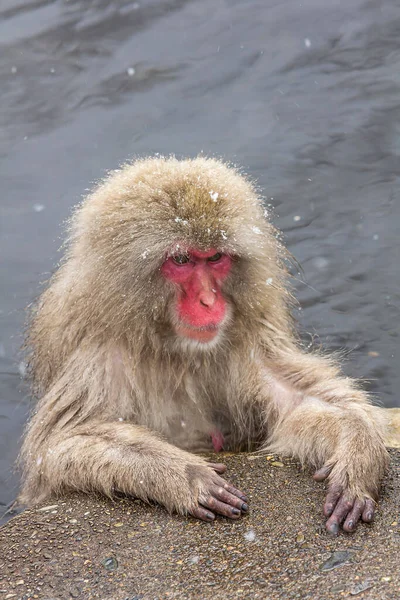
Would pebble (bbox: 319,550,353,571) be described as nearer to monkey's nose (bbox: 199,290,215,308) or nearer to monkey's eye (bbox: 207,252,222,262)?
monkey's nose (bbox: 199,290,215,308)

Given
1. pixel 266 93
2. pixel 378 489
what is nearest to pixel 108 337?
pixel 378 489

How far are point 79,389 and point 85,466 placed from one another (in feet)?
1.39

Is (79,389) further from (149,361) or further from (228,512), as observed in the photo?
(228,512)

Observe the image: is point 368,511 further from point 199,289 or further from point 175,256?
point 175,256

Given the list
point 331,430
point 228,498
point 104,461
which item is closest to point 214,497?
point 228,498

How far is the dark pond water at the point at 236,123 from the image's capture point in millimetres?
7047

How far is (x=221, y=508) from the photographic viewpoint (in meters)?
3.72

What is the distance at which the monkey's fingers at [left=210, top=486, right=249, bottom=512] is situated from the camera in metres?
3.74

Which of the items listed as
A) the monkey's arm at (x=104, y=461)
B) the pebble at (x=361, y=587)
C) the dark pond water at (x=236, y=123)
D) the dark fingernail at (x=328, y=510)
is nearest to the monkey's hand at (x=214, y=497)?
the monkey's arm at (x=104, y=461)

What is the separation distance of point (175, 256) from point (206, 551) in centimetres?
123

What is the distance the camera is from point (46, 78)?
27.5ft

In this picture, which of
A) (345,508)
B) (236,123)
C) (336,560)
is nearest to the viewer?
(336,560)

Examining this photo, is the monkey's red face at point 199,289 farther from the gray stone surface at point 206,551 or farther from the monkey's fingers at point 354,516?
the monkey's fingers at point 354,516

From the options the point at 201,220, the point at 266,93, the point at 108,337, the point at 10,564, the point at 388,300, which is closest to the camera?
the point at 10,564
